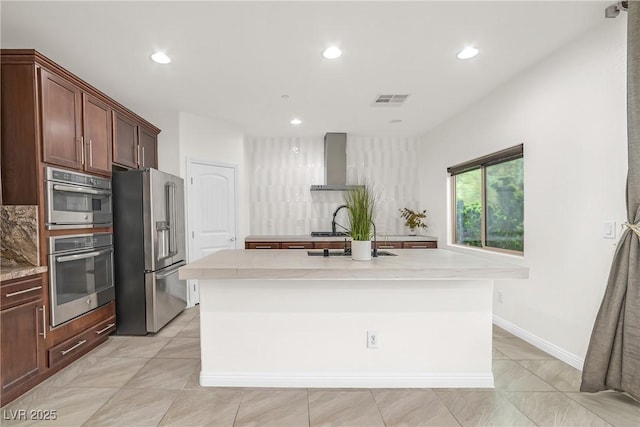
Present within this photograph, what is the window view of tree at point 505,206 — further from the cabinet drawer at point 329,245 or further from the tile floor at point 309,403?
the cabinet drawer at point 329,245

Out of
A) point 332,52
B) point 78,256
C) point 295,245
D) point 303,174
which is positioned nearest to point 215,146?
point 303,174

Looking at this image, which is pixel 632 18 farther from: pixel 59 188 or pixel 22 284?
pixel 22 284

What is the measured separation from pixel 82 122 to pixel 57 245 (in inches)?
41.2

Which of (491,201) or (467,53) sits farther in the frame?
(491,201)

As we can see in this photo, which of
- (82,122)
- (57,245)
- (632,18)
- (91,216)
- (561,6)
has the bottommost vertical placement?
(57,245)

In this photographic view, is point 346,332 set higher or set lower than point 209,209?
lower

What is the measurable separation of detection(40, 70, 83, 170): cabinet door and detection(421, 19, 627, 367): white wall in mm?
3849

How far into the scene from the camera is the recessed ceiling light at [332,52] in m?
2.45

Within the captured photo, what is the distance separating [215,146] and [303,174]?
150 centimetres

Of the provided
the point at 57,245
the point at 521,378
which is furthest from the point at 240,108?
the point at 521,378

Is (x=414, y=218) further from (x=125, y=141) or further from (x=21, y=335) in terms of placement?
(x=21, y=335)

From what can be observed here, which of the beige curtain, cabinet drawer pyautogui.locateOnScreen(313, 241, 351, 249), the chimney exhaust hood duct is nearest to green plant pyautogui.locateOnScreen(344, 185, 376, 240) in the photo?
the beige curtain

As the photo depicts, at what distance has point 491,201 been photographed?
364cm

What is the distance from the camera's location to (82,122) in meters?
2.68
